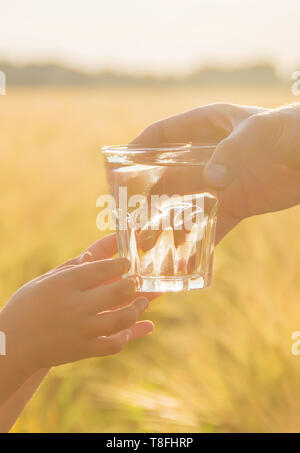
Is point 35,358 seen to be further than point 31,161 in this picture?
No

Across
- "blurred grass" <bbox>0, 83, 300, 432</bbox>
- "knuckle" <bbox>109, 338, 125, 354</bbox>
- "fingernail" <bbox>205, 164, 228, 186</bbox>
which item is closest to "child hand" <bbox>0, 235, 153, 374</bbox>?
"knuckle" <bbox>109, 338, 125, 354</bbox>

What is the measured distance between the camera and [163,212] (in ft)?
2.20

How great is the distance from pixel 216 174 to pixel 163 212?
0.07m

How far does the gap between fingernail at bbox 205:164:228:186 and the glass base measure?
0.12 m

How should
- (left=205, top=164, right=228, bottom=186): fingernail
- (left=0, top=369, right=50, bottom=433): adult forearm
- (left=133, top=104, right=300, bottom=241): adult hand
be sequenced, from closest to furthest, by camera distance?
(left=205, top=164, right=228, bottom=186): fingernail
(left=133, top=104, right=300, bottom=241): adult hand
(left=0, top=369, right=50, bottom=433): adult forearm

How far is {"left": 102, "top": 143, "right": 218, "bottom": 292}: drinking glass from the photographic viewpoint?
647mm

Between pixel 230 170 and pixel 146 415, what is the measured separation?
81 centimetres

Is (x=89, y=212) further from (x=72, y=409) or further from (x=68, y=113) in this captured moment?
(x=68, y=113)

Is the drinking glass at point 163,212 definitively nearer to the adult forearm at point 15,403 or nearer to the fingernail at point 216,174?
the fingernail at point 216,174

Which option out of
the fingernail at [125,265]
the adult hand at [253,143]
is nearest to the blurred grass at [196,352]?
the adult hand at [253,143]

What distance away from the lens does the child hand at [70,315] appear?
0.65m

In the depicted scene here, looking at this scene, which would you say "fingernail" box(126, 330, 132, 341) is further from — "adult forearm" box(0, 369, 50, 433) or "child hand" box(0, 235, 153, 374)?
"adult forearm" box(0, 369, 50, 433)

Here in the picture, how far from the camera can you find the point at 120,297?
65cm
